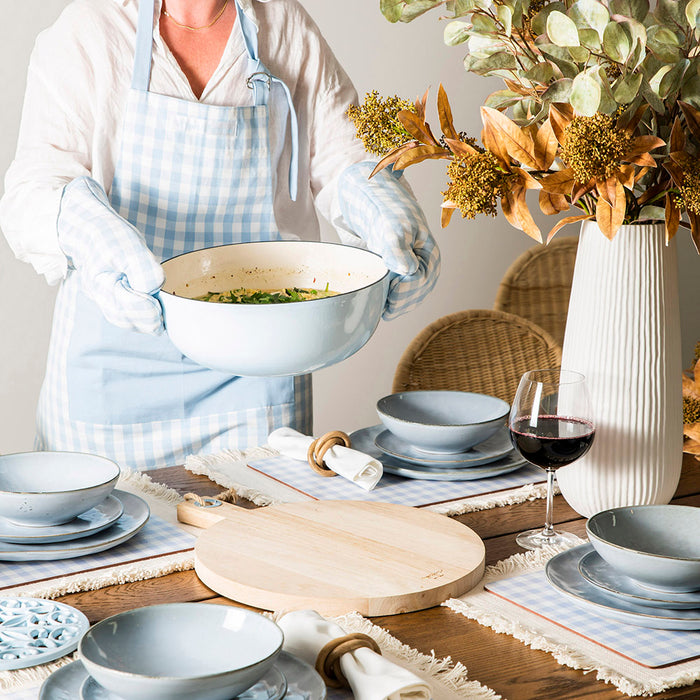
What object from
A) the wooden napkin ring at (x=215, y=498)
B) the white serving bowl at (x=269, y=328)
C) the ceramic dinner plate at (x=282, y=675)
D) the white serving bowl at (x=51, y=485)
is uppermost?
the white serving bowl at (x=269, y=328)

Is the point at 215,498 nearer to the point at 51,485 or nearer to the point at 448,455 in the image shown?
the point at 51,485

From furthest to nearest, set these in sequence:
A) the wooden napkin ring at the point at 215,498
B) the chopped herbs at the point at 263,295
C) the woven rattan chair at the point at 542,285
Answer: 1. the woven rattan chair at the point at 542,285
2. the chopped herbs at the point at 263,295
3. the wooden napkin ring at the point at 215,498

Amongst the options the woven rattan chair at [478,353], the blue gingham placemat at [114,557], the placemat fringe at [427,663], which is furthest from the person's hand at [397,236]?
the woven rattan chair at [478,353]

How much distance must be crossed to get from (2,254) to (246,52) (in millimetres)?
1212

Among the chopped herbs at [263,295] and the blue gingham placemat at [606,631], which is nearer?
the blue gingham placemat at [606,631]

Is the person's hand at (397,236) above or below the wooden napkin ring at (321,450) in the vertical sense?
above

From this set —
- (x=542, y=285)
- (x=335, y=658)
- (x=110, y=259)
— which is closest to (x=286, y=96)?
(x=110, y=259)

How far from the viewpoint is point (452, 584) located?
3.08ft

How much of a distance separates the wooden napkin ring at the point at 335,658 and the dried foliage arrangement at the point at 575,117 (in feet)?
1.40

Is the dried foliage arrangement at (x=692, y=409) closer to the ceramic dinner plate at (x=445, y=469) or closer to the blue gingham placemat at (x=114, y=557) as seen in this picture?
the ceramic dinner plate at (x=445, y=469)

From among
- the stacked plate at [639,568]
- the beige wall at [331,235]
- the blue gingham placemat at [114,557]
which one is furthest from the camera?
the beige wall at [331,235]

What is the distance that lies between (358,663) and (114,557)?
0.38m

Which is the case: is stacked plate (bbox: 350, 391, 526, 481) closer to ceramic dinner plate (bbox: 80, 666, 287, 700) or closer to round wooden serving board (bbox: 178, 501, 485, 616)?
round wooden serving board (bbox: 178, 501, 485, 616)

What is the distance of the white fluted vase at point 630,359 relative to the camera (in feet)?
3.53
